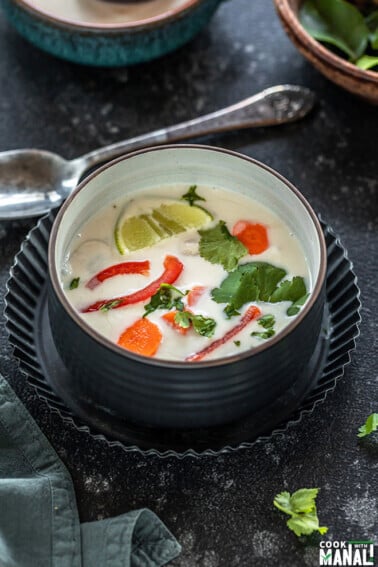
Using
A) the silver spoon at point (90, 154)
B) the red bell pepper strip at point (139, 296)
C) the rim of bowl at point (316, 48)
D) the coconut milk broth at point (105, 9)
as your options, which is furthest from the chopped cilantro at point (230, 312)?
the coconut milk broth at point (105, 9)

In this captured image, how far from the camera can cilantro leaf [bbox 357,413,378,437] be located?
1.68 m

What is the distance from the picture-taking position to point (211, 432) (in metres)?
1.60

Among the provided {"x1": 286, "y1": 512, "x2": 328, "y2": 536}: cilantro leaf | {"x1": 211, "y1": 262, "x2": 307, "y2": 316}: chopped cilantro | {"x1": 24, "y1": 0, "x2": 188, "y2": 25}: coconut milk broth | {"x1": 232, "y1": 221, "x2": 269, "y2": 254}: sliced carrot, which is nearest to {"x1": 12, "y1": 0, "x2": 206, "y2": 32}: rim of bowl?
{"x1": 24, "y1": 0, "x2": 188, "y2": 25}: coconut milk broth

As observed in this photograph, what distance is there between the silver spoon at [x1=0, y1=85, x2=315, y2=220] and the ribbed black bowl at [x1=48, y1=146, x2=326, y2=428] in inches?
11.8

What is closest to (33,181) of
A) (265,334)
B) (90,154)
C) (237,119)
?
(90,154)

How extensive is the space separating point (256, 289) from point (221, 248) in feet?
0.36

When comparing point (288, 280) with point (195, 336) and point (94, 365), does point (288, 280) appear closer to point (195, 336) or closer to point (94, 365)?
point (195, 336)

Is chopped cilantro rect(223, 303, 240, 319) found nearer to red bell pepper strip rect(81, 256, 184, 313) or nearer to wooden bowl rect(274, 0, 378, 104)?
red bell pepper strip rect(81, 256, 184, 313)

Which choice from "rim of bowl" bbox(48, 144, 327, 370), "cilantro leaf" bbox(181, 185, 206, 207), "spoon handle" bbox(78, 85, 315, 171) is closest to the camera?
"rim of bowl" bbox(48, 144, 327, 370)

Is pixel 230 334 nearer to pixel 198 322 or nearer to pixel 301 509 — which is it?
pixel 198 322

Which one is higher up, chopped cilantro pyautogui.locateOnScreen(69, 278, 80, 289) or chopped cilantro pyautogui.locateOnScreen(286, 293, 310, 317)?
chopped cilantro pyautogui.locateOnScreen(69, 278, 80, 289)

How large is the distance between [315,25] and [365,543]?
113cm

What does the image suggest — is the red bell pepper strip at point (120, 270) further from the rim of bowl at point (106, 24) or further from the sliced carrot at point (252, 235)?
the rim of bowl at point (106, 24)

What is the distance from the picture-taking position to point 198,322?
157 centimetres
